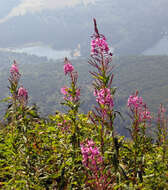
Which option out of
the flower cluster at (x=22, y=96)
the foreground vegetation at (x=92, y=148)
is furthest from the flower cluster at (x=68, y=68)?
the flower cluster at (x=22, y=96)

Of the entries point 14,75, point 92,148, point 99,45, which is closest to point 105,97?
point 99,45

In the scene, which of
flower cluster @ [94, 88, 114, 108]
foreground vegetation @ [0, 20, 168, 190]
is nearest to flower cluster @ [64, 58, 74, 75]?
foreground vegetation @ [0, 20, 168, 190]

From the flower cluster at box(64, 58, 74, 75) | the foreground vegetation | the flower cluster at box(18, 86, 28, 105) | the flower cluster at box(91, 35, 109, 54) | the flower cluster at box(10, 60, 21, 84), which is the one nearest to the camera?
the foreground vegetation

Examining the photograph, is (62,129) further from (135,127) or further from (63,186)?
(135,127)

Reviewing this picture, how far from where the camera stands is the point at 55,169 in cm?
600

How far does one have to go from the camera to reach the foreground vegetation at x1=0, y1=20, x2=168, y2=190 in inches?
187

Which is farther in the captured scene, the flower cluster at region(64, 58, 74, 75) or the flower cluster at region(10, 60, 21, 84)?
the flower cluster at region(64, 58, 74, 75)

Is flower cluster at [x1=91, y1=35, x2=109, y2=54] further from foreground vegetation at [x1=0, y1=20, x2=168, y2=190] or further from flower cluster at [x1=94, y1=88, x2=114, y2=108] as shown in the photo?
flower cluster at [x1=94, y1=88, x2=114, y2=108]

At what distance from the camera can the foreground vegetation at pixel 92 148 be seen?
187 inches

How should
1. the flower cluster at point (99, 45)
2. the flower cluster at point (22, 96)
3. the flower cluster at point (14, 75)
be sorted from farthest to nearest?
1. the flower cluster at point (14, 75)
2. the flower cluster at point (22, 96)
3. the flower cluster at point (99, 45)

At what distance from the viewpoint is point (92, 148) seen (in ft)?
12.2

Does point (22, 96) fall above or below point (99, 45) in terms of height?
below

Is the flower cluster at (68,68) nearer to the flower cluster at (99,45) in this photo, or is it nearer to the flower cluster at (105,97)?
the flower cluster at (99,45)

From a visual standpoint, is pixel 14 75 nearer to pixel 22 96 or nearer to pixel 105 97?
pixel 22 96
